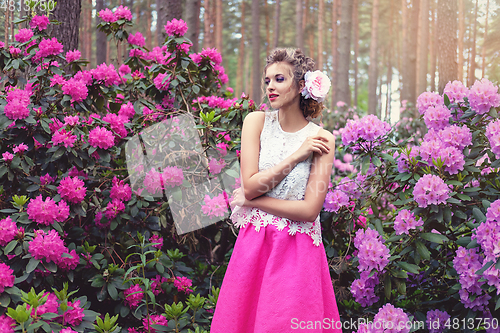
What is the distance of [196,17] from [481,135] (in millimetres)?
4286

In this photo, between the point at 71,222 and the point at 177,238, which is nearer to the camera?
the point at 71,222

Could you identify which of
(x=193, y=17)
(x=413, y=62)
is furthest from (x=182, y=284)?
(x=413, y=62)

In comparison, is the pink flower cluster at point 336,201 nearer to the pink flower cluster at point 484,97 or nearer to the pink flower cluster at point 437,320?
the pink flower cluster at point 437,320

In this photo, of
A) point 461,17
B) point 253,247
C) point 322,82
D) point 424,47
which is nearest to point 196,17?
point 322,82

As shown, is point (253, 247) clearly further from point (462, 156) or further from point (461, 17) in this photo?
point (461, 17)

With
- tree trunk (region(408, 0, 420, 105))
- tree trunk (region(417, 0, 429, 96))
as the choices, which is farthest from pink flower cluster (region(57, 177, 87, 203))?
tree trunk (region(417, 0, 429, 96))

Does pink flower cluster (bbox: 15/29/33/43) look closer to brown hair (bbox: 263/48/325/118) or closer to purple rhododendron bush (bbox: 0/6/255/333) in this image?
purple rhododendron bush (bbox: 0/6/255/333)

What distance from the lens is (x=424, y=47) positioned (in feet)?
40.2

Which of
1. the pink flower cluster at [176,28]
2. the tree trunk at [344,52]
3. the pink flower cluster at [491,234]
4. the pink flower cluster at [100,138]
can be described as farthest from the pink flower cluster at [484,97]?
the tree trunk at [344,52]

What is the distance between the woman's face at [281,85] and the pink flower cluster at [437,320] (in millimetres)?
1594

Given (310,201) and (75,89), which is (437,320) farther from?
(75,89)

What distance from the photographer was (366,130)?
2234 mm

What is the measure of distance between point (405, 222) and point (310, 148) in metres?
0.83

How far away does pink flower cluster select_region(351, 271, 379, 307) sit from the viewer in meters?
2.30
